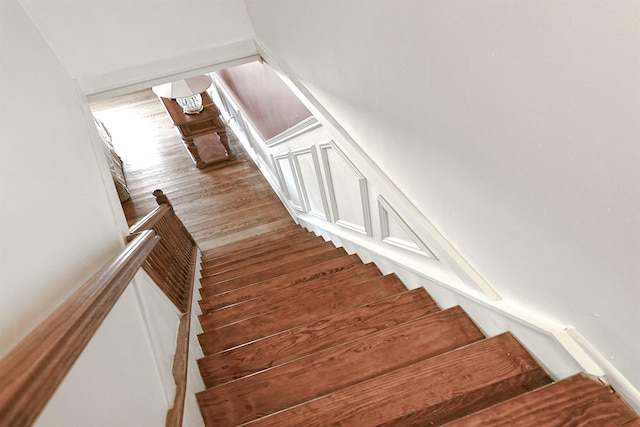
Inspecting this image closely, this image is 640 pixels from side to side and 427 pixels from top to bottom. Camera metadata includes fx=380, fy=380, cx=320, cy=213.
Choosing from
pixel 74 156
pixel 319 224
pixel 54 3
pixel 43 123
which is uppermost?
pixel 54 3

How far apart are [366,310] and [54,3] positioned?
2.14m

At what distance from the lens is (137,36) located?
209 centimetres

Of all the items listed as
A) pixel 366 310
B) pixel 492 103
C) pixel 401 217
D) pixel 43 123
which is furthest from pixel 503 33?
pixel 43 123

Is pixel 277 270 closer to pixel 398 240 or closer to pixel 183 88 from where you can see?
pixel 398 240

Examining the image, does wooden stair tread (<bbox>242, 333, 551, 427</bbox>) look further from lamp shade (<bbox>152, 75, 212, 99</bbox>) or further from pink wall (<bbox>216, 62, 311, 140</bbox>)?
lamp shade (<bbox>152, 75, 212, 99</bbox>)

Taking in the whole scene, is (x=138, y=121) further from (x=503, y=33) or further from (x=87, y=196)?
(x=503, y=33)

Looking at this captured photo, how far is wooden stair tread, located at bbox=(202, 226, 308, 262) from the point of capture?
465cm

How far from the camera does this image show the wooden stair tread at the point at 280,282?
8.23 feet

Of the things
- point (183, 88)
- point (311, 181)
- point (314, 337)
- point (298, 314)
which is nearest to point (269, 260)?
point (311, 181)

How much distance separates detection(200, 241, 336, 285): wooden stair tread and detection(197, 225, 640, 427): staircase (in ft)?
2.88

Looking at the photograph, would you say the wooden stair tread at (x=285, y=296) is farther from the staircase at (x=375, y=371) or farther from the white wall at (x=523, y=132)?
the white wall at (x=523, y=132)

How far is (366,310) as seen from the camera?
1.82 m

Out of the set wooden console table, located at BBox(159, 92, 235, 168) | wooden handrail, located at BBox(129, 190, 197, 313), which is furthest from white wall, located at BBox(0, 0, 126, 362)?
wooden console table, located at BBox(159, 92, 235, 168)

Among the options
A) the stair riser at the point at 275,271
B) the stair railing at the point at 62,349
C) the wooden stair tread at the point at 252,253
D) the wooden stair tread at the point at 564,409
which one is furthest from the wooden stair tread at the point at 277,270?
the wooden stair tread at the point at 564,409
